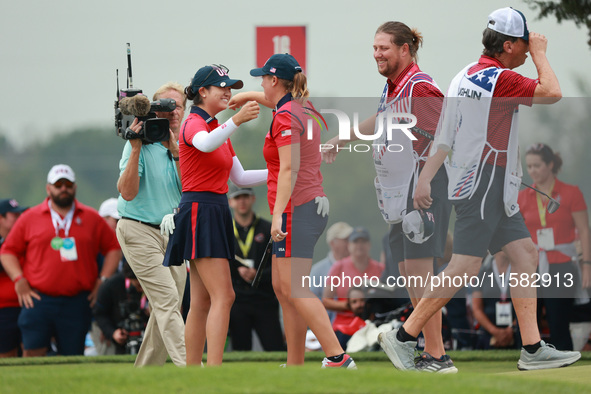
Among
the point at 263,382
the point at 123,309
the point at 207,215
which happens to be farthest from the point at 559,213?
the point at 123,309

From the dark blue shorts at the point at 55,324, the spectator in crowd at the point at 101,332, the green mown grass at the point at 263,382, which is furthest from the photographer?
the spectator in crowd at the point at 101,332

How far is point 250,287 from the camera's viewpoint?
443 inches

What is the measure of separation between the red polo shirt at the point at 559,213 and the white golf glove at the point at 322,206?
142 centimetres

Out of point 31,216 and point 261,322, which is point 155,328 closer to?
point 261,322

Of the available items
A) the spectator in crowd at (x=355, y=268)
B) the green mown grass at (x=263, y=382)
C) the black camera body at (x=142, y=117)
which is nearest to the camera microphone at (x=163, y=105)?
the black camera body at (x=142, y=117)

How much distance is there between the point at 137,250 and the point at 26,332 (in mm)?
3929

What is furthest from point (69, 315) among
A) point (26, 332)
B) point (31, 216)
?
point (31, 216)

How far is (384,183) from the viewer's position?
7449 mm

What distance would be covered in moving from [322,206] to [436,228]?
79 cm

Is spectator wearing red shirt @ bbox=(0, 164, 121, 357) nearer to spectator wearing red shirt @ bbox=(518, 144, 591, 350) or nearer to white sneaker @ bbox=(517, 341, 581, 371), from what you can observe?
spectator wearing red shirt @ bbox=(518, 144, 591, 350)

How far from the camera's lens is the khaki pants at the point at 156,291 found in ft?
26.2

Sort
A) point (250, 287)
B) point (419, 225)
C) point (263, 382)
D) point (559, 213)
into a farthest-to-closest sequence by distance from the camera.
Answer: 1. point (250, 287)
2. point (559, 213)
3. point (419, 225)
4. point (263, 382)

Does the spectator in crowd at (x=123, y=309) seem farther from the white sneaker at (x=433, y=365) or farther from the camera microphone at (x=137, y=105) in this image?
the white sneaker at (x=433, y=365)

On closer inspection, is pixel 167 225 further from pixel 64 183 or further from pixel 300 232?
pixel 64 183
